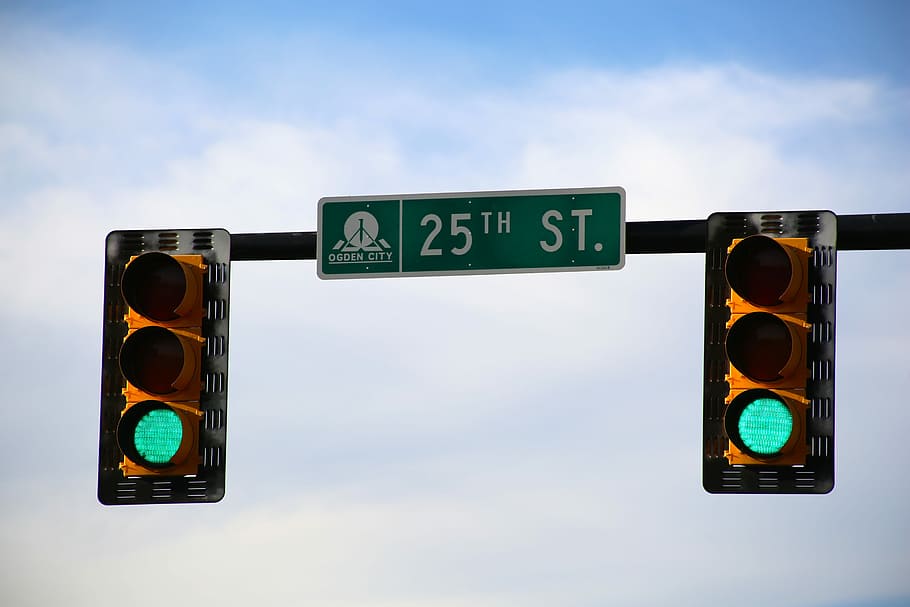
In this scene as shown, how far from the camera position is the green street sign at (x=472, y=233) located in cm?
898

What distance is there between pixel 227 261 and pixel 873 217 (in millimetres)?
3967

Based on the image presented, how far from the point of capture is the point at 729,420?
808cm

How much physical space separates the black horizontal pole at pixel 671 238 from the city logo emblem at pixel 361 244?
191mm

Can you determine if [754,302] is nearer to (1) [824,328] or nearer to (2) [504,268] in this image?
→ (1) [824,328]

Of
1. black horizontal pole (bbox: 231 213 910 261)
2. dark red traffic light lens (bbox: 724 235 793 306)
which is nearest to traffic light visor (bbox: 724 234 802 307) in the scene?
dark red traffic light lens (bbox: 724 235 793 306)

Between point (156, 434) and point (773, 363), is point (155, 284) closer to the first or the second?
point (156, 434)

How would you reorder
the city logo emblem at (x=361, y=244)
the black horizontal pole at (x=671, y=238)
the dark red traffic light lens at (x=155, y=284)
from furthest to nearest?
the city logo emblem at (x=361, y=244)
the dark red traffic light lens at (x=155, y=284)
the black horizontal pole at (x=671, y=238)

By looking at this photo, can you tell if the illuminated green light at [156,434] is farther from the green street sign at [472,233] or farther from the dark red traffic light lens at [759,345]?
the dark red traffic light lens at [759,345]

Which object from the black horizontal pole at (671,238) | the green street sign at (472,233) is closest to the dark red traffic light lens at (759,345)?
the black horizontal pole at (671,238)

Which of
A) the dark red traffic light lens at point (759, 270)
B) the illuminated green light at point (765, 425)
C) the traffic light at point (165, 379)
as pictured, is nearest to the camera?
the illuminated green light at point (765, 425)

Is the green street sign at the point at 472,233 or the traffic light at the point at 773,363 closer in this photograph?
the traffic light at the point at 773,363

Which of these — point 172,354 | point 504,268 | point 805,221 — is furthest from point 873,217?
point 172,354

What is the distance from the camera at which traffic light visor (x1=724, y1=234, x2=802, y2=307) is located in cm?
820

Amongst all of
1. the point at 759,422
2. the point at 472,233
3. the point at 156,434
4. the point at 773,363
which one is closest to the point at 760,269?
the point at 773,363
